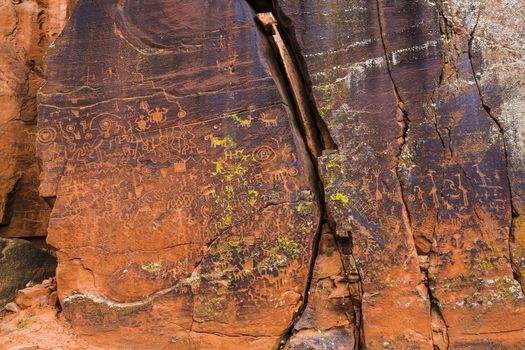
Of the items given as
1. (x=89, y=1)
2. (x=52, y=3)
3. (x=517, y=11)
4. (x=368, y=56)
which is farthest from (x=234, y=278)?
(x=52, y=3)

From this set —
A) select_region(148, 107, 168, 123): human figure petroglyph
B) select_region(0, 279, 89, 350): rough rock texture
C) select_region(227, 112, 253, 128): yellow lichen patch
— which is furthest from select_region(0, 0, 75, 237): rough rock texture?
select_region(227, 112, 253, 128): yellow lichen patch

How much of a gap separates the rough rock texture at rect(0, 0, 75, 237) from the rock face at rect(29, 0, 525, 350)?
1.53 metres

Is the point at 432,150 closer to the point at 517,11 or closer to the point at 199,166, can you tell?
the point at 517,11

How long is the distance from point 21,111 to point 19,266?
187 centimetres

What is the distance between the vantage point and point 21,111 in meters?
6.54

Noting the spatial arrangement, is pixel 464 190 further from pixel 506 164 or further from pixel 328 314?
pixel 328 314

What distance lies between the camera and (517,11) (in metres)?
4.99

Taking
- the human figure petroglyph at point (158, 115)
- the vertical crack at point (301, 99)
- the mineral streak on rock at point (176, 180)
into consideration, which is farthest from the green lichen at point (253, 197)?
the human figure petroglyph at point (158, 115)

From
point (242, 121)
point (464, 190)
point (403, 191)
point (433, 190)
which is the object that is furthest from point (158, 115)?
point (464, 190)

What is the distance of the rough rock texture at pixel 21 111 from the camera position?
6406 mm

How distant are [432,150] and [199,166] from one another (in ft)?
6.66

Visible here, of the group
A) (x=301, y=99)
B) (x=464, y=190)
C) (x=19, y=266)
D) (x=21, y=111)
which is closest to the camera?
(x=464, y=190)

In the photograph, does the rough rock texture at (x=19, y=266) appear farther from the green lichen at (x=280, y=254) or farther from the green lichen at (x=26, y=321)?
the green lichen at (x=280, y=254)

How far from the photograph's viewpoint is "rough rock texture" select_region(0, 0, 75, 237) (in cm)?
641
